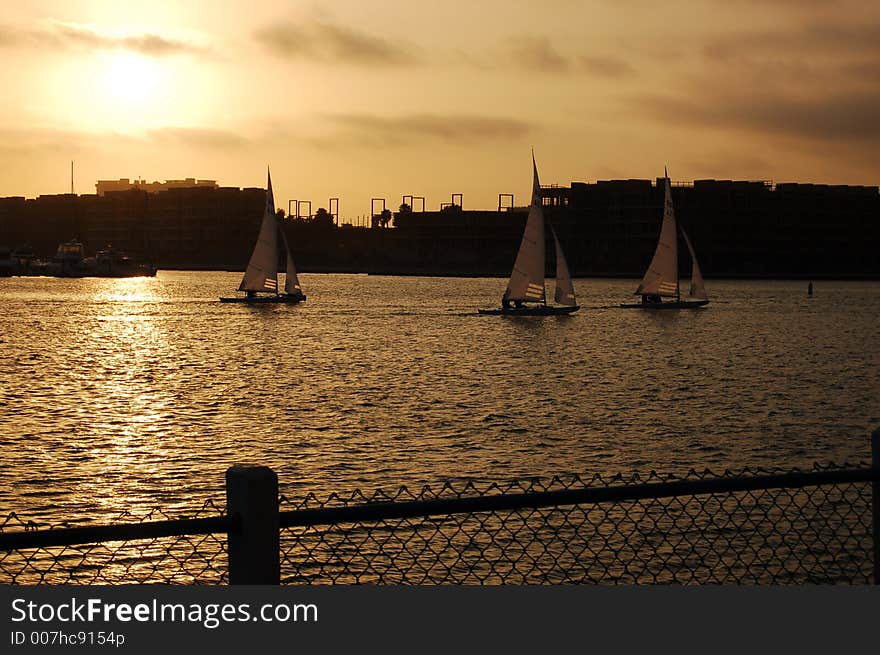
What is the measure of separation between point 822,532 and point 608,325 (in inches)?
3518

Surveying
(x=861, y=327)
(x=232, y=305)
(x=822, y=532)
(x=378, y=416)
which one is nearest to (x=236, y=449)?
(x=378, y=416)

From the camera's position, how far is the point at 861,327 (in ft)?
375

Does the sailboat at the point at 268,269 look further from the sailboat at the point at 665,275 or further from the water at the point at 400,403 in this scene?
the sailboat at the point at 665,275

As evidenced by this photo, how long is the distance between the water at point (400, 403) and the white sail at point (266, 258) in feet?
23.8

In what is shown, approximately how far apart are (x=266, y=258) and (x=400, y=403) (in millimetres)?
70203

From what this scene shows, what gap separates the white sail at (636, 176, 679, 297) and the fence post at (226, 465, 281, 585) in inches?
4168

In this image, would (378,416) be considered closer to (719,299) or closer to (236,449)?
(236,449)

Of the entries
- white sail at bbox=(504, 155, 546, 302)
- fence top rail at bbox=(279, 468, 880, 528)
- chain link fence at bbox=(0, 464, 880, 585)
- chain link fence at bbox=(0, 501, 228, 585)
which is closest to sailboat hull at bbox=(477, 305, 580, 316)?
white sail at bbox=(504, 155, 546, 302)

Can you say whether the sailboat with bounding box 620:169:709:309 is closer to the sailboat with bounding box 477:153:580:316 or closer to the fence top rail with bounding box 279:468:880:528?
the sailboat with bounding box 477:153:580:316

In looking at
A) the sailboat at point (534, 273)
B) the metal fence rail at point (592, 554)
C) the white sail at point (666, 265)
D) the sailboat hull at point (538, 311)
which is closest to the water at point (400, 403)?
the sailboat hull at point (538, 311)

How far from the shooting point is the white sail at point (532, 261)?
321 feet

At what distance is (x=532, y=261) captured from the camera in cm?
9844

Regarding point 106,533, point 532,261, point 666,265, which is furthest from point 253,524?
point 666,265

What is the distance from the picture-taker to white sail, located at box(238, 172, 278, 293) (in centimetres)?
11481
